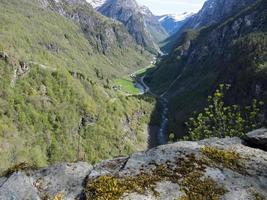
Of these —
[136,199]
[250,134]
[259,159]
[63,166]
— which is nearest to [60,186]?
[63,166]

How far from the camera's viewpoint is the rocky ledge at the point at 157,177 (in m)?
15.1

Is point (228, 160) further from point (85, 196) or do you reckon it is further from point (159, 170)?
point (85, 196)

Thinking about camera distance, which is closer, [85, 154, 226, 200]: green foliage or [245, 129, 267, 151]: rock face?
[85, 154, 226, 200]: green foliage

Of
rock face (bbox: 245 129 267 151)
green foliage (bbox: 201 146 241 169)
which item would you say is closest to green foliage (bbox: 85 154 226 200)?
green foliage (bbox: 201 146 241 169)

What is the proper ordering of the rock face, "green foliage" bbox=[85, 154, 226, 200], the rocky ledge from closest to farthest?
"green foliage" bbox=[85, 154, 226, 200] < the rocky ledge < the rock face

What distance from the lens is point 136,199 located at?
14609mm

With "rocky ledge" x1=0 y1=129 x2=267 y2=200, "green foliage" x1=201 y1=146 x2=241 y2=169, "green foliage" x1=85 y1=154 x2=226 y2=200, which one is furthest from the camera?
"green foliage" x1=201 y1=146 x2=241 y2=169

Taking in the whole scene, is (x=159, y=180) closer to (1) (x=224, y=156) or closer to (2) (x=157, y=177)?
(2) (x=157, y=177)

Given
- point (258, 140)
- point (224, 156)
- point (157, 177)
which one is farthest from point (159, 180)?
point (258, 140)

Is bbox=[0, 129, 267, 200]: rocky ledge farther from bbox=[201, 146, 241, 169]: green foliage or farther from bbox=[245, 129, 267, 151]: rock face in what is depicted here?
bbox=[245, 129, 267, 151]: rock face

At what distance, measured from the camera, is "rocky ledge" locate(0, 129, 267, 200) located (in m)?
15.1

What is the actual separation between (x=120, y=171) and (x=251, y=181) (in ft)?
15.4

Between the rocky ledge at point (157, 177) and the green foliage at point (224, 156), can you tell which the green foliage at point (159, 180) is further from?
the green foliage at point (224, 156)

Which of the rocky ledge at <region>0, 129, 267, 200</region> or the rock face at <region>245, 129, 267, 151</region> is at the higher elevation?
the rock face at <region>245, 129, 267, 151</region>
